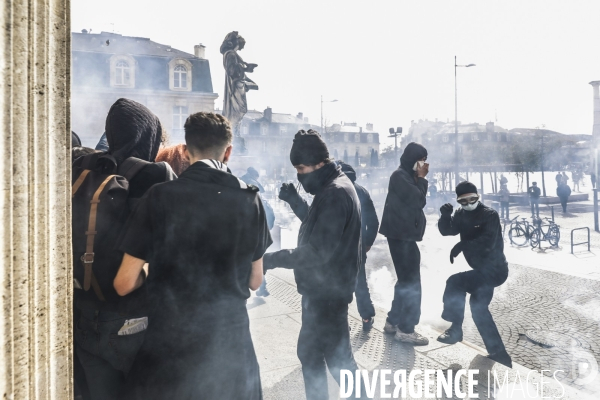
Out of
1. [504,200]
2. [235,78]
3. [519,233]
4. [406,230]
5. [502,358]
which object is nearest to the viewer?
[502,358]

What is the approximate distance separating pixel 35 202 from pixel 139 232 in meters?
0.46

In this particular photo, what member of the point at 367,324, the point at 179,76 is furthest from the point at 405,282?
the point at 179,76

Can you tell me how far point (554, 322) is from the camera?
5008mm

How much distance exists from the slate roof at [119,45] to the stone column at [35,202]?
23770 mm

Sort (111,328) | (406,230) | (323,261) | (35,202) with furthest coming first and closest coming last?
(406,230), (323,261), (111,328), (35,202)

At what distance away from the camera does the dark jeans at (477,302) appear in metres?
3.78

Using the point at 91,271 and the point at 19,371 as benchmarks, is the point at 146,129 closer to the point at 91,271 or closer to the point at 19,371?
the point at 91,271

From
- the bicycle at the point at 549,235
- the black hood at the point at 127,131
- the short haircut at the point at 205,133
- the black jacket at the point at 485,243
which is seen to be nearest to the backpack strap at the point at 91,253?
the black hood at the point at 127,131

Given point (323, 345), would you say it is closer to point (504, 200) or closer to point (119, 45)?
point (504, 200)

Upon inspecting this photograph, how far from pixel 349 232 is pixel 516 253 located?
8526mm

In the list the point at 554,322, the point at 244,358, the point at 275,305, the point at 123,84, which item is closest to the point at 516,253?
the point at 554,322

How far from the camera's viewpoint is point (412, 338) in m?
4.13

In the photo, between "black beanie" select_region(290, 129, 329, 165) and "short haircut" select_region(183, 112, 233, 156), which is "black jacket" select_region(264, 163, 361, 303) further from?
"short haircut" select_region(183, 112, 233, 156)

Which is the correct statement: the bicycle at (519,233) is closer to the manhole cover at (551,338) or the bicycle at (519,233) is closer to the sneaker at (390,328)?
the manhole cover at (551,338)
